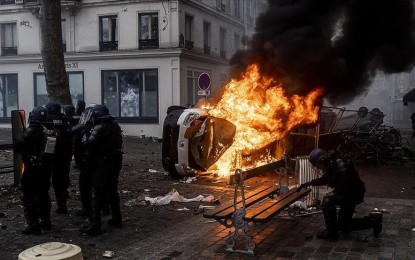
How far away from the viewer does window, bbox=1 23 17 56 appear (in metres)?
27.8

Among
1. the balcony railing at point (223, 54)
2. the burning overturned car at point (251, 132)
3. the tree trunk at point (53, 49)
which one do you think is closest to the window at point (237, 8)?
the balcony railing at point (223, 54)

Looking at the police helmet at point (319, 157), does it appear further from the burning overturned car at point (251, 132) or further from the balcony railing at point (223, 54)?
the balcony railing at point (223, 54)

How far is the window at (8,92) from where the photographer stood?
91.9ft

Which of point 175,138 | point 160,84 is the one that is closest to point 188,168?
point 175,138

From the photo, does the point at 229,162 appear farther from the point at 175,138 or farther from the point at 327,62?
the point at 327,62

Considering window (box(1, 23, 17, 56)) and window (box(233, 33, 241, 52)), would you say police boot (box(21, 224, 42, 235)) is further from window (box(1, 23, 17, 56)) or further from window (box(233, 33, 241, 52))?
window (box(233, 33, 241, 52))

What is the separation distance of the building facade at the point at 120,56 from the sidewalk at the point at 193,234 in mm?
15383

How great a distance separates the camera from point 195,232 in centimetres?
706

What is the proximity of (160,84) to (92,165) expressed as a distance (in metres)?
18.3

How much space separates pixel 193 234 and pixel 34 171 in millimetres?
2616

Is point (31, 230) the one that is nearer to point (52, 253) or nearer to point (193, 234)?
point (193, 234)

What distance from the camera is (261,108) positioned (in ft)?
32.6

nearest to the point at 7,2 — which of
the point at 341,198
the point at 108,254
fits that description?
the point at 108,254

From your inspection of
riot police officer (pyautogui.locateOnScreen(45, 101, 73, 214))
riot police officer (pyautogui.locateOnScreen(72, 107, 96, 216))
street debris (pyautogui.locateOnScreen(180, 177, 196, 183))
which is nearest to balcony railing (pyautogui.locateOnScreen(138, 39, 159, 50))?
street debris (pyautogui.locateOnScreen(180, 177, 196, 183))
